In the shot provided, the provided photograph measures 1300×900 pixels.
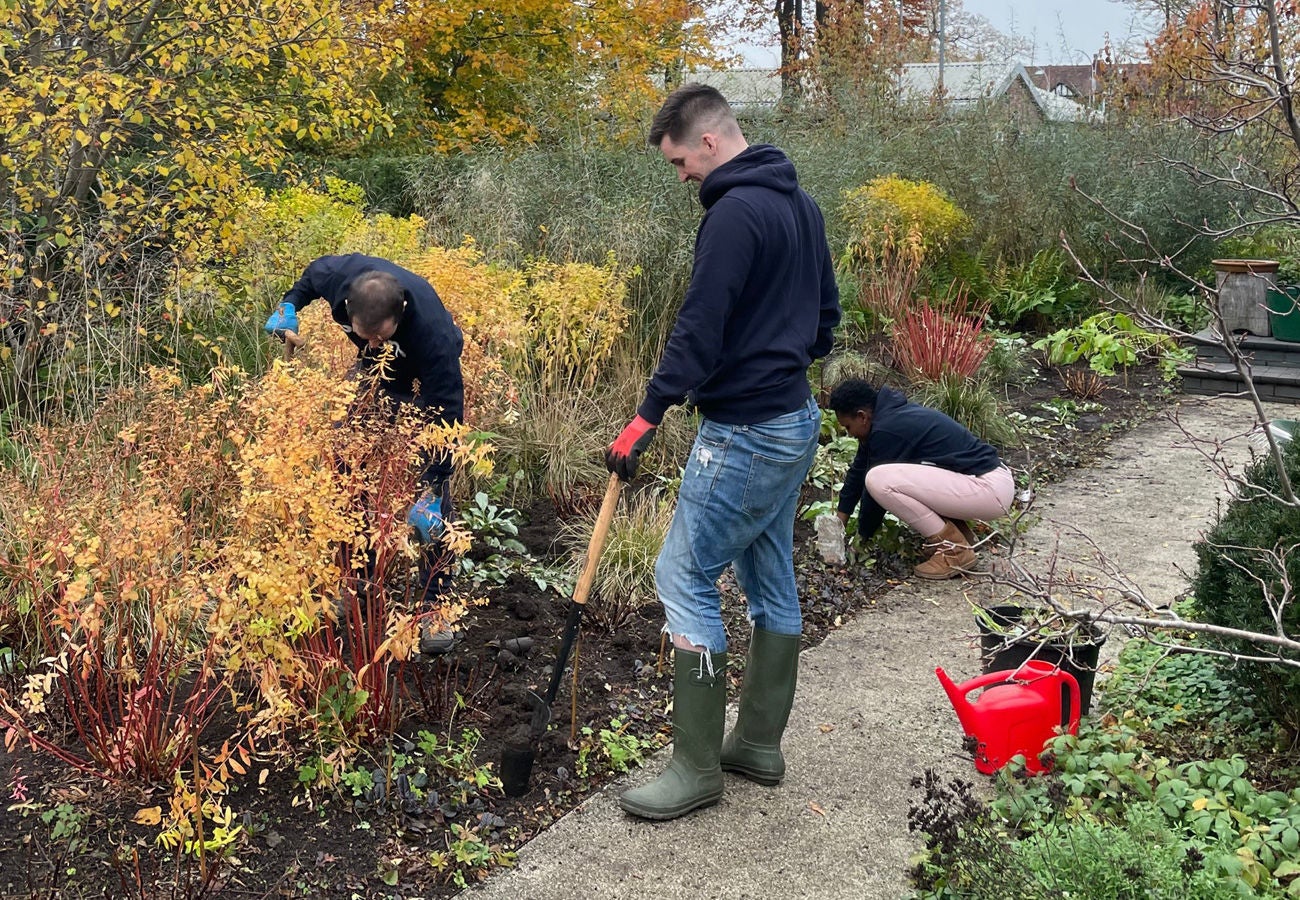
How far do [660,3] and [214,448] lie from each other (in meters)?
11.4

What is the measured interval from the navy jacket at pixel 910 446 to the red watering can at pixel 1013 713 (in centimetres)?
179

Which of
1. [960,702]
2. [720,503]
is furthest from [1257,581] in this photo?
[720,503]

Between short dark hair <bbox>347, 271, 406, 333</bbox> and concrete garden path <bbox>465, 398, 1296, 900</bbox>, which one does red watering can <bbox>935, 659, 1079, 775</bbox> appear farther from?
short dark hair <bbox>347, 271, 406, 333</bbox>

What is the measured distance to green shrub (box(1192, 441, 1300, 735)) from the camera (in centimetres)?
332

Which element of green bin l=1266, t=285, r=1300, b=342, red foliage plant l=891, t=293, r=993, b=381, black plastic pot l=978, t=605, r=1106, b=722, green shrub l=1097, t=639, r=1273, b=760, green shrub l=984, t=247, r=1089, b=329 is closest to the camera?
green shrub l=1097, t=639, r=1273, b=760

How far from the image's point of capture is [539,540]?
17.6ft

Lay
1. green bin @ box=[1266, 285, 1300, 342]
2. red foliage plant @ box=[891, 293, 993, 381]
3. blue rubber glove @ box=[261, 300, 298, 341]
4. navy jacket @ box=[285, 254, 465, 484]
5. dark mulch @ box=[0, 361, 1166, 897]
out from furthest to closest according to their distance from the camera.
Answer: green bin @ box=[1266, 285, 1300, 342] < red foliage plant @ box=[891, 293, 993, 381] < blue rubber glove @ box=[261, 300, 298, 341] < navy jacket @ box=[285, 254, 465, 484] < dark mulch @ box=[0, 361, 1166, 897]

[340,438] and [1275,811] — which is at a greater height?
[340,438]

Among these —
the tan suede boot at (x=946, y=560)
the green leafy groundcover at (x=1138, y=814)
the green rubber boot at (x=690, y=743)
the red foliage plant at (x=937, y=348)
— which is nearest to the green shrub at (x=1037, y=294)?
the red foliage plant at (x=937, y=348)

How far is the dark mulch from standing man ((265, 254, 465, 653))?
0.29m

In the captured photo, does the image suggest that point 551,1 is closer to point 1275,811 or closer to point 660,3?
point 660,3

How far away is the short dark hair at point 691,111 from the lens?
3.21 meters

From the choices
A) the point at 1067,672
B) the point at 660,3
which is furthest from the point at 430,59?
the point at 1067,672

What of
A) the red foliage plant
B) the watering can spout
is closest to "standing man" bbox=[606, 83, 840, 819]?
the watering can spout
